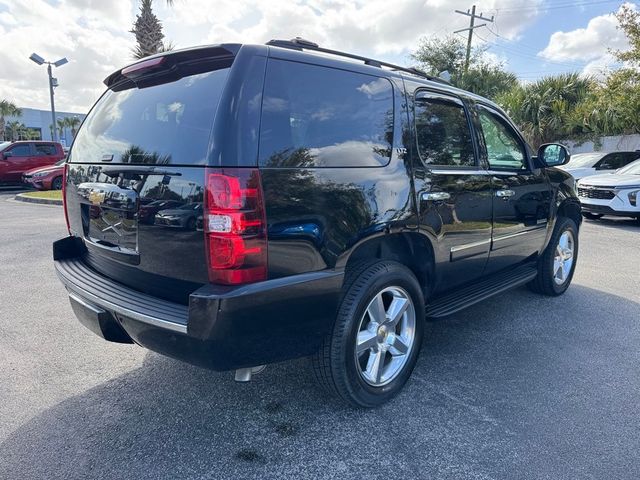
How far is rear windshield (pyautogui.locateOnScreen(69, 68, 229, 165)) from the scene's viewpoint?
229 cm

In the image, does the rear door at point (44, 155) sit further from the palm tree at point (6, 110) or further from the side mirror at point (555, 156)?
the palm tree at point (6, 110)

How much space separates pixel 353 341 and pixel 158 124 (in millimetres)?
1590

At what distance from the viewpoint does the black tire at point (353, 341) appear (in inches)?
100

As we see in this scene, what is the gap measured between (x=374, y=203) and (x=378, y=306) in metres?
0.63

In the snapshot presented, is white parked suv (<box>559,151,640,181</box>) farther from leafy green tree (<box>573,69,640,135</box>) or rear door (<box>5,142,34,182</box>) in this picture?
rear door (<box>5,142,34,182</box>)

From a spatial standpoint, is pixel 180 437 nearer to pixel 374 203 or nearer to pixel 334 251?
pixel 334 251

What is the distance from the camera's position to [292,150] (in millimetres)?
2348

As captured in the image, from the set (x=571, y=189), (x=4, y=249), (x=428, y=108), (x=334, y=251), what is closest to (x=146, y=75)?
(x=334, y=251)

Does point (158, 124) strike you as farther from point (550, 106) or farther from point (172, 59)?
point (550, 106)

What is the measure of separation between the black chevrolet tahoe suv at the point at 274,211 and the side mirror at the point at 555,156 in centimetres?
144

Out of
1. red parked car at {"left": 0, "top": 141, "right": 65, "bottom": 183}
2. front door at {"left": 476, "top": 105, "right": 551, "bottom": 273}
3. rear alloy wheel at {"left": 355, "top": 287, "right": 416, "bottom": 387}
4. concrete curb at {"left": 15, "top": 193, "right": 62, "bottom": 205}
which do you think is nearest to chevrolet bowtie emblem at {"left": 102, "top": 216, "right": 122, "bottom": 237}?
rear alloy wheel at {"left": 355, "top": 287, "right": 416, "bottom": 387}

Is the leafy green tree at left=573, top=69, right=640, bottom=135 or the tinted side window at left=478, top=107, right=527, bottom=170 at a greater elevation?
the leafy green tree at left=573, top=69, right=640, bottom=135

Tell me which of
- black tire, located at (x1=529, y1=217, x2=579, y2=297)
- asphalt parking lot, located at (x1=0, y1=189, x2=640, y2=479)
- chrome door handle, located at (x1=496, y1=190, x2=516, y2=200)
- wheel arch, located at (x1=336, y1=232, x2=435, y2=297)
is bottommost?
asphalt parking lot, located at (x1=0, y1=189, x2=640, y2=479)

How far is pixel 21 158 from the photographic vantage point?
1728 cm
